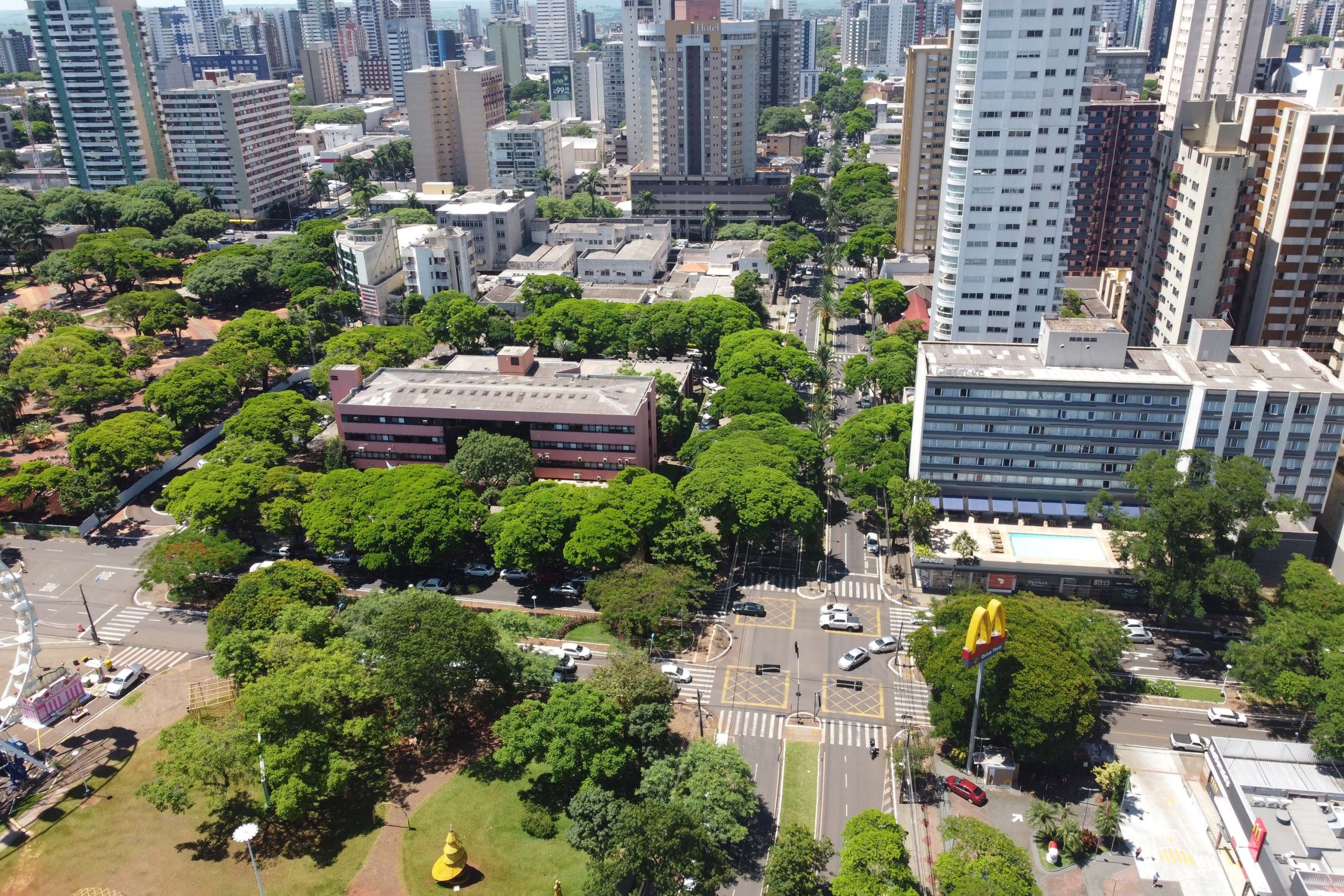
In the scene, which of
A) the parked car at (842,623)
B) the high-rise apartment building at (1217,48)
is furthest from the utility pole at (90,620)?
the high-rise apartment building at (1217,48)

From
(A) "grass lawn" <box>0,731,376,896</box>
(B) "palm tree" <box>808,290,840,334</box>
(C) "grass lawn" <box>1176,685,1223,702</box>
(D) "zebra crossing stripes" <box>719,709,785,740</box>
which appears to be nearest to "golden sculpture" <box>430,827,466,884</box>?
(A) "grass lawn" <box>0,731,376,896</box>

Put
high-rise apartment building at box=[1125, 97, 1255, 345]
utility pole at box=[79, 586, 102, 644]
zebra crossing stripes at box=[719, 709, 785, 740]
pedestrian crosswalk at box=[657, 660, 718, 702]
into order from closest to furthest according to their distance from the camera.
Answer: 1. zebra crossing stripes at box=[719, 709, 785, 740]
2. pedestrian crosswalk at box=[657, 660, 718, 702]
3. utility pole at box=[79, 586, 102, 644]
4. high-rise apartment building at box=[1125, 97, 1255, 345]

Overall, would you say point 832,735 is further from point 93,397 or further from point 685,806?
point 93,397

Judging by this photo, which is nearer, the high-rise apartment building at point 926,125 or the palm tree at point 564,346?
the palm tree at point 564,346

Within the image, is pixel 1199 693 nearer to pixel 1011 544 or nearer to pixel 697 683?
pixel 1011 544

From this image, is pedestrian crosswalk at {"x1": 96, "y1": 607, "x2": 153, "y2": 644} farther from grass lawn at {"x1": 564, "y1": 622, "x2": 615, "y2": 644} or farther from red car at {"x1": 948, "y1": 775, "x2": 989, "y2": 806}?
red car at {"x1": 948, "y1": 775, "x2": 989, "y2": 806}

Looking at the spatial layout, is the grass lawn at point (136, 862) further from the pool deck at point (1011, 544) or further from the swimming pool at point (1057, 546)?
the swimming pool at point (1057, 546)
